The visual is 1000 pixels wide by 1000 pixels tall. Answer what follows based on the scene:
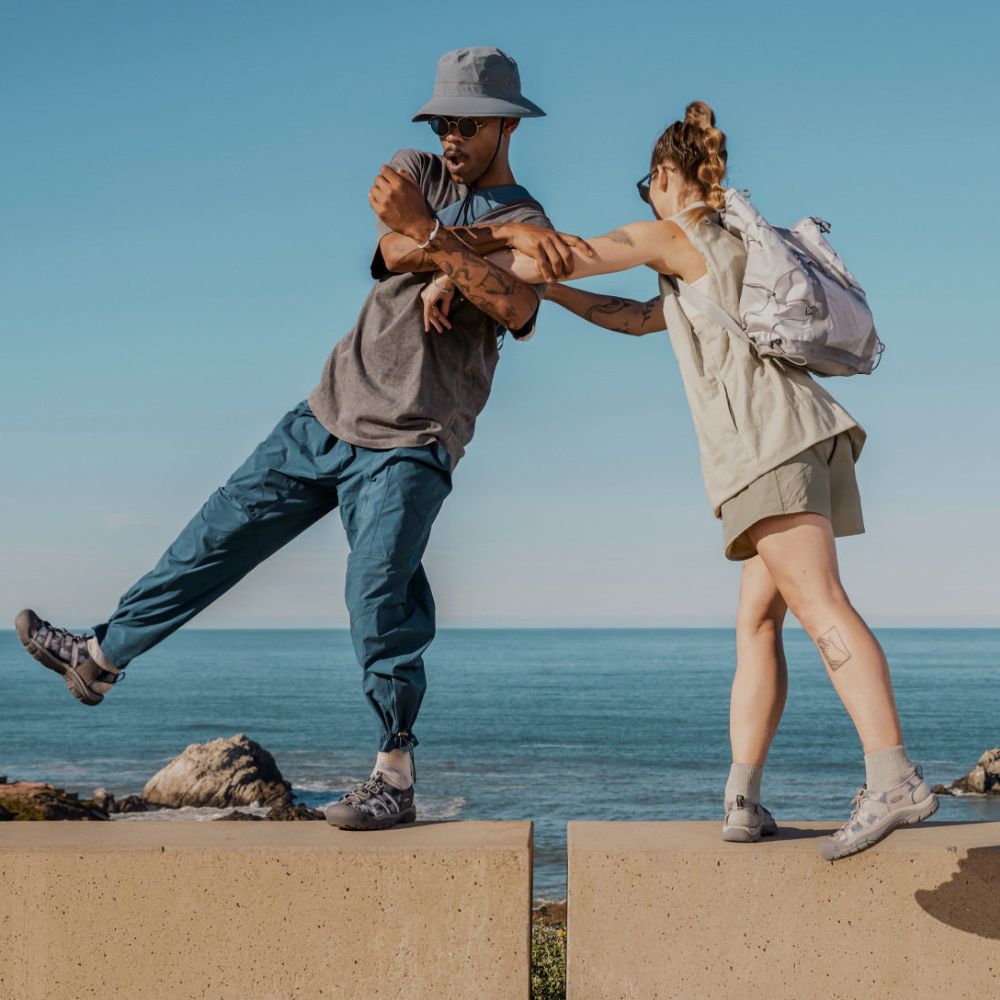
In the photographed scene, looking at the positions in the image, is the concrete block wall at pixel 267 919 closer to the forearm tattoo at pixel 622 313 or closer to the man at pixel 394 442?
the man at pixel 394 442

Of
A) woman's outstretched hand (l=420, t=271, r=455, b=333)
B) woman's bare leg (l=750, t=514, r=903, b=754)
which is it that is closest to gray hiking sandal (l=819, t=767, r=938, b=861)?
woman's bare leg (l=750, t=514, r=903, b=754)

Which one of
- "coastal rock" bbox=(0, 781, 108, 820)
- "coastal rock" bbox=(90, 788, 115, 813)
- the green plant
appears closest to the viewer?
the green plant

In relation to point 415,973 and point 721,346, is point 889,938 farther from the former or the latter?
point 721,346

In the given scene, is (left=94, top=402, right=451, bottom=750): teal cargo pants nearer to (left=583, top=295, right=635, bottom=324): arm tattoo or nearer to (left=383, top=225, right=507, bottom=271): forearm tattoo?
(left=383, top=225, right=507, bottom=271): forearm tattoo

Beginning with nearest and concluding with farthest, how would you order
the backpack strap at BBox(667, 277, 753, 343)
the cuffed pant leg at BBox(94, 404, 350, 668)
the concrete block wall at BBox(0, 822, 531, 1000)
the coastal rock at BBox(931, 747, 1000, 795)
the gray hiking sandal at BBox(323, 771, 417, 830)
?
the concrete block wall at BBox(0, 822, 531, 1000) → the backpack strap at BBox(667, 277, 753, 343) → the gray hiking sandal at BBox(323, 771, 417, 830) → the cuffed pant leg at BBox(94, 404, 350, 668) → the coastal rock at BBox(931, 747, 1000, 795)

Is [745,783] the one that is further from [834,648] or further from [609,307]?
[609,307]

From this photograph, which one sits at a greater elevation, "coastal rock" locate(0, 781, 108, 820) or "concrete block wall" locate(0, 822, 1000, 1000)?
"concrete block wall" locate(0, 822, 1000, 1000)

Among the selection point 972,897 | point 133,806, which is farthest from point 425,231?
point 133,806

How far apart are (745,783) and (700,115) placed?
2.06 meters

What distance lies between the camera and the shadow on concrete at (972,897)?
10.5 ft

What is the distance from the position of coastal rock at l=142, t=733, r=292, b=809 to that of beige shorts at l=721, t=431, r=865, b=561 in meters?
27.7

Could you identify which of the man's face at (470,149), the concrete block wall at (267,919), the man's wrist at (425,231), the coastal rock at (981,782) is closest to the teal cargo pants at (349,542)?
the concrete block wall at (267,919)

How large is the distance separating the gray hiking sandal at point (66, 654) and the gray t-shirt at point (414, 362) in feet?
3.74

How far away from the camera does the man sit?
3.45m
